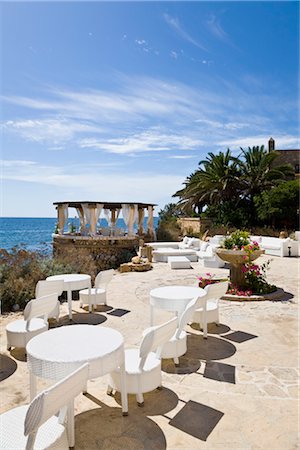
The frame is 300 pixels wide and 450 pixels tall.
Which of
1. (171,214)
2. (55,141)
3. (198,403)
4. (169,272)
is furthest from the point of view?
(171,214)

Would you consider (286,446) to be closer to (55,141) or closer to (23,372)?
(23,372)

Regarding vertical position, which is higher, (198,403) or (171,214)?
(171,214)

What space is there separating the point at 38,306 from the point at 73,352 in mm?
1532

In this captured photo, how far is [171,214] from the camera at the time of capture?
2983 cm

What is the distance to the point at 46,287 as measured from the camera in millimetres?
5238

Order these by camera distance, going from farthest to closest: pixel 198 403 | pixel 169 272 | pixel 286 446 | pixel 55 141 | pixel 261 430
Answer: pixel 55 141 → pixel 169 272 → pixel 198 403 → pixel 261 430 → pixel 286 446

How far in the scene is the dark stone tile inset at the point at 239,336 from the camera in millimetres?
5127

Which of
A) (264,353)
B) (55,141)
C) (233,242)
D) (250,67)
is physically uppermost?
(250,67)

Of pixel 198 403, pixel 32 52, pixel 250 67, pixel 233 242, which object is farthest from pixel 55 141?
pixel 198 403

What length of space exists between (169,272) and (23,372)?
7823 mm

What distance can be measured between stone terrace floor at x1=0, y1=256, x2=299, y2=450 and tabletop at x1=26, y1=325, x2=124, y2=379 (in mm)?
640

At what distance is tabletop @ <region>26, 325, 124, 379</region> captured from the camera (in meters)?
2.60

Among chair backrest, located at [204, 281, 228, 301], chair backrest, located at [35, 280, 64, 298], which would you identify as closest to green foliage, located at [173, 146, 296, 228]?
chair backrest, located at [204, 281, 228, 301]

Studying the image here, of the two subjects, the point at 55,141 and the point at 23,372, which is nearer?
the point at 23,372
